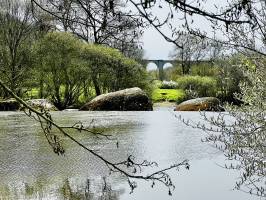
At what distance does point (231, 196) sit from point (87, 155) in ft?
12.2

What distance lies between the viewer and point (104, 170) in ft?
27.8

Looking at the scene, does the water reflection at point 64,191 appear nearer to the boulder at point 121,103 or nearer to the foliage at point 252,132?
the foliage at point 252,132

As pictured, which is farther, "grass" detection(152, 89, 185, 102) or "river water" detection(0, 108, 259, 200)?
"grass" detection(152, 89, 185, 102)

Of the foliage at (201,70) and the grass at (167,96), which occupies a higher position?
the foliage at (201,70)

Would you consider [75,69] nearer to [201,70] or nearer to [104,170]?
[201,70]

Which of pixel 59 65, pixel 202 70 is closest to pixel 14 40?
pixel 59 65

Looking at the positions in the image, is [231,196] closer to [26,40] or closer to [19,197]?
[19,197]

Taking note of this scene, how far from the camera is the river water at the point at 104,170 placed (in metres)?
6.96

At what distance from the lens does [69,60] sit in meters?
29.2

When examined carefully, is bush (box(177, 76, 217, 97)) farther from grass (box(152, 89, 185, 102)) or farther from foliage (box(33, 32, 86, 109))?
foliage (box(33, 32, 86, 109))

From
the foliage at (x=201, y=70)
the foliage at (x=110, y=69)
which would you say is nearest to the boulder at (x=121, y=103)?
the foliage at (x=110, y=69)

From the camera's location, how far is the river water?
696 centimetres

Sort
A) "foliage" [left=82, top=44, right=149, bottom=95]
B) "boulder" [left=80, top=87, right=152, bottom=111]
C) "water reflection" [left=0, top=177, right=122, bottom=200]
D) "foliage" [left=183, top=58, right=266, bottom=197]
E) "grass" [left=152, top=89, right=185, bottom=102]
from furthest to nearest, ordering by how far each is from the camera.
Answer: "grass" [left=152, top=89, right=185, bottom=102] → "foliage" [left=82, top=44, right=149, bottom=95] → "boulder" [left=80, top=87, right=152, bottom=111] → "water reflection" [left=0, top=177, right=122, bottom=200] → "foliage" [left=183, top=58, right=266, bottom=197]

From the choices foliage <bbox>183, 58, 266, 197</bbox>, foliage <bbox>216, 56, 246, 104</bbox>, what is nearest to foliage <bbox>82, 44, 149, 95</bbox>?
foliage <bbox>216, 56, 246, 104</bbox>
